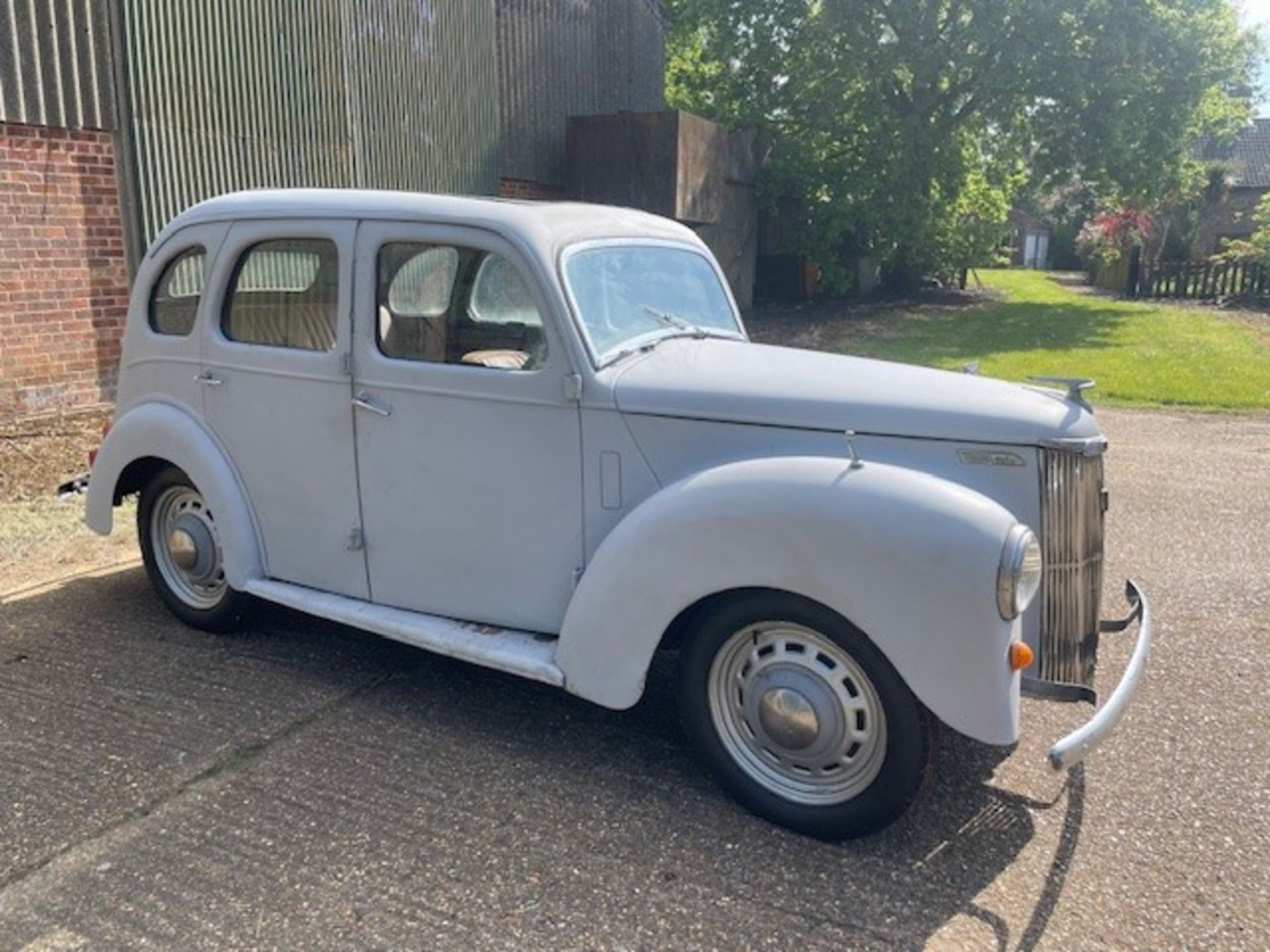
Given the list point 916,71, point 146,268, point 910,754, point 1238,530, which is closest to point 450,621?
point 910,754

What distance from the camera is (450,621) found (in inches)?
153

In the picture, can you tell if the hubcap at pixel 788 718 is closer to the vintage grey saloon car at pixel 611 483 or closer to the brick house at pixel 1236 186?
the vintage grey saloon car at pixel 611 483

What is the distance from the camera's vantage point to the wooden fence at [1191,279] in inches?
897

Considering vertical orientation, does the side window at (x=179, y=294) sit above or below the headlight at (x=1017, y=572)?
above

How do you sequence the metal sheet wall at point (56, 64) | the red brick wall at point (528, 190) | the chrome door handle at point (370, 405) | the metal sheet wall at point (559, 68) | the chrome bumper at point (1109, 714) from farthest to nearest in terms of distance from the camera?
the red brick wall at point (528, 190) < the metal sheet wall at point (559, 68) < the metal sheet wall at point (56, 64) < the chrome door handle at point (370, 405) < the chrome bumper at point (1109, 714)

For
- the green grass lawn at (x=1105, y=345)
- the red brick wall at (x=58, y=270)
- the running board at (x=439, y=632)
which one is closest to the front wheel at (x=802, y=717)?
the running board at (x=439, y=632)

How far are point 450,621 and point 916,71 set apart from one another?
18200 millimetres

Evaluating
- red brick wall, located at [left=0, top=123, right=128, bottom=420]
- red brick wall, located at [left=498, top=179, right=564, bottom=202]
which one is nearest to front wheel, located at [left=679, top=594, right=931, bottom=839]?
red brick wall, located at [left=0, top=123, right=128, bottom=420]

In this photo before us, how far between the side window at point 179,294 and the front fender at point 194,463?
0.38 m

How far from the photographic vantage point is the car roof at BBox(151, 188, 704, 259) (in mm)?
3715

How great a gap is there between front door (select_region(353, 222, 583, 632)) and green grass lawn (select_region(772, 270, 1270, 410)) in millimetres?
10293

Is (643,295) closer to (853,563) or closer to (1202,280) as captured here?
(853,563)

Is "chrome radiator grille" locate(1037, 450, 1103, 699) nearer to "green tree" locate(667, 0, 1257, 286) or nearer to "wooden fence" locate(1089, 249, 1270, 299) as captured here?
"green tree" locate(667, 0, 1257, 286)

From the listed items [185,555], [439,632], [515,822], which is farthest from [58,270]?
[515,822]
